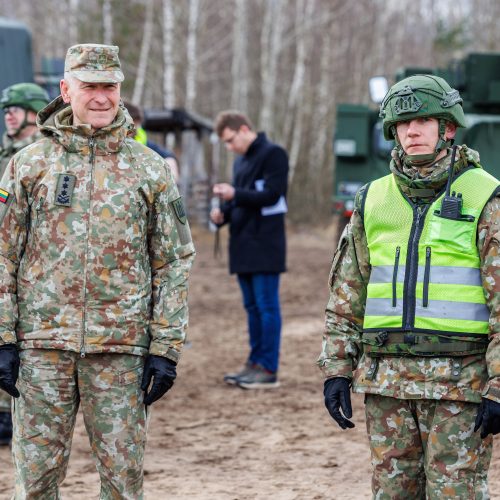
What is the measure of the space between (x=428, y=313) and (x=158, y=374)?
0.98m

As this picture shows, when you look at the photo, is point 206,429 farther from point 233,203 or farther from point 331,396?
point 331,396

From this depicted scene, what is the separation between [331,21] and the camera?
34125 millimetres

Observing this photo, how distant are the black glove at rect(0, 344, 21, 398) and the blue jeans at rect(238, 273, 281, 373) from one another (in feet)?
12.9

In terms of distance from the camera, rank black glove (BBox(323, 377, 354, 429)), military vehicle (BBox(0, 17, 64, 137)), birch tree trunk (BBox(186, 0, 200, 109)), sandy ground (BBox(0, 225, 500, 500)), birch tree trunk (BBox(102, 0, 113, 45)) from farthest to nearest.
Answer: birch tree trunk (BBox(102, 0, 113, 45)) < birch tree trunk (BBox(186, 0, 200, 109)) < military vehicle (BBox(0, 17, 64, 137)) < sandy ground (BBox(0, 225, 500, 500)) < black glove (BBox(323, 377, 354, 429))

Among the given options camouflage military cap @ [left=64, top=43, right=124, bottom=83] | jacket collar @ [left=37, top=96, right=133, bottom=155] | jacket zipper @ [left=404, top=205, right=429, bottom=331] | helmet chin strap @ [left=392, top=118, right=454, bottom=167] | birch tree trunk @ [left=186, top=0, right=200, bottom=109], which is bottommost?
jacket zipper @ [left=404, top=205, right=429, bottom=331]

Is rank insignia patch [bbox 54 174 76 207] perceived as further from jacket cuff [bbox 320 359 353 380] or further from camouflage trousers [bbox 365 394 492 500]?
camouflage trousers [bbox 365 394 492 500]

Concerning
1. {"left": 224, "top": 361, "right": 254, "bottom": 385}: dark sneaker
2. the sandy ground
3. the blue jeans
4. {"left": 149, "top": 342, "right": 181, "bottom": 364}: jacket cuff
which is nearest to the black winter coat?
the blue jeans

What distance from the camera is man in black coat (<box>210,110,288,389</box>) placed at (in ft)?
24.7

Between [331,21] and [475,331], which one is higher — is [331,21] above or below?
above

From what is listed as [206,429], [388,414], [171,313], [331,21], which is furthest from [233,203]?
[331,21]

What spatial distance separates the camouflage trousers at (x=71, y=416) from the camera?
3.78 metres

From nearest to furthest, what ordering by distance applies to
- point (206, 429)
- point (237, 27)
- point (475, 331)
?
point (475, 331)
point (206, 429)
point (237, 27)

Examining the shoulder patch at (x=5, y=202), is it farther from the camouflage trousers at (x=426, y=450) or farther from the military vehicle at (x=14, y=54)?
the military vehicle at (x=14, y=54)

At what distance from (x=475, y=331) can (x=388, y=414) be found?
0.39m
